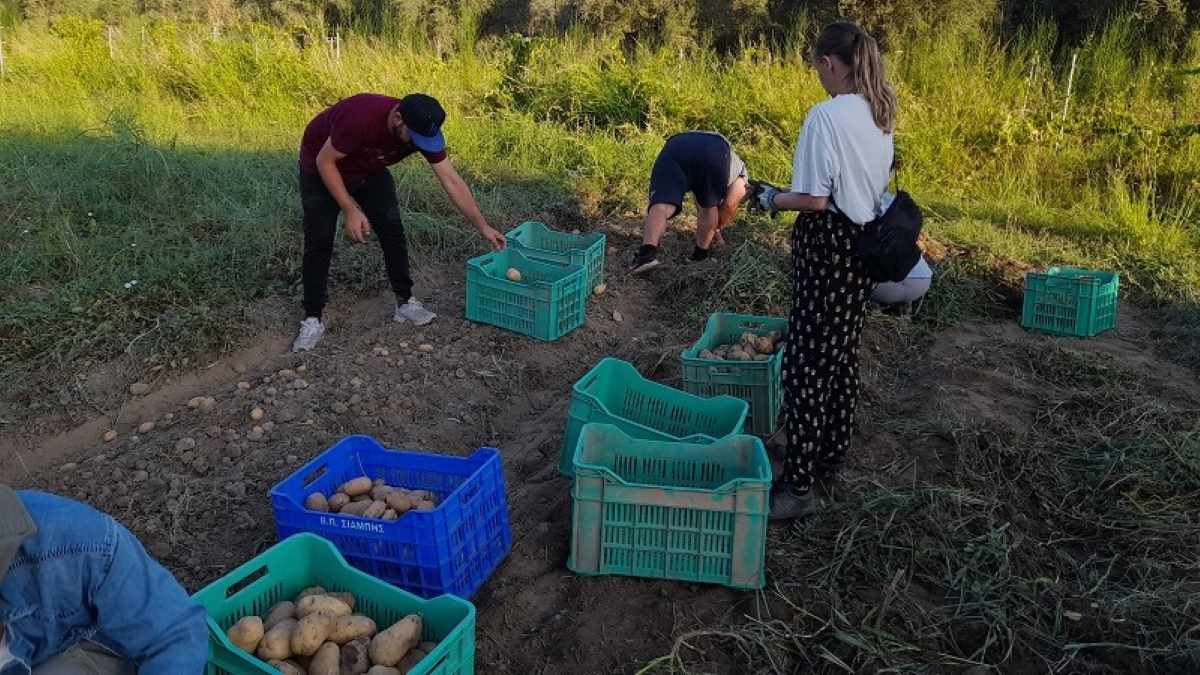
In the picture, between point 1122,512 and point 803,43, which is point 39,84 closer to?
point 803,43

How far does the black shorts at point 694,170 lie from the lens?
5520mm

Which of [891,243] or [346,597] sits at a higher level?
[891,243]

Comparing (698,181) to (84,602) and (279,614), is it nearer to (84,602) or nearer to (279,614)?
(279,614)

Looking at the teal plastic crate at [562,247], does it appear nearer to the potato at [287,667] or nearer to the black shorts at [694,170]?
the black shorts at [694,170]

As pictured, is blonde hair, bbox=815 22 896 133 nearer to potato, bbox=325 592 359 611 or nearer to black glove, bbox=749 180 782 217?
black glove, bbox=749 180 782 217

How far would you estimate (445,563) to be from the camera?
2734 mm

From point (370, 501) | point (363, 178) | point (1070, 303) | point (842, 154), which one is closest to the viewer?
point (842, 154)

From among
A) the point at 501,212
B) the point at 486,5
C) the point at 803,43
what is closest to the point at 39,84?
the point at 501,212

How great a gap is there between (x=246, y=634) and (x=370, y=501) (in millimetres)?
674

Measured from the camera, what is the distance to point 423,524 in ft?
8.73

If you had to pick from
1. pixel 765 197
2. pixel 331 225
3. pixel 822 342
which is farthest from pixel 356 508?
pixel 331 225

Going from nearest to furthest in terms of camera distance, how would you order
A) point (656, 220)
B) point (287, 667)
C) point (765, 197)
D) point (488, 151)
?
1. point (287, 667)
2. point (765, 197)
3. point (656, 220)
4. point (488, 151)

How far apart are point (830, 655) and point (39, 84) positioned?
1060 centimetres

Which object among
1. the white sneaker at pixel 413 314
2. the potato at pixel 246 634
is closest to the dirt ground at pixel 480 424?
the white sneaker at pixel 413 314
